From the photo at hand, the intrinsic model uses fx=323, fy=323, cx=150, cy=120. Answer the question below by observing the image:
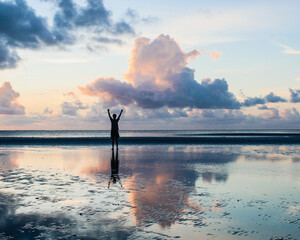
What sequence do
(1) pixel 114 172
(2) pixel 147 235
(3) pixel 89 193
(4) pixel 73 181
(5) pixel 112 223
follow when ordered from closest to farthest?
(2) pixel 147 235 → (5) pixel 112 223 → (3) pixel 89 193 → (4) pixel 73 181 → (1) pixel 114 172

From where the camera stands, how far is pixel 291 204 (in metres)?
8.77

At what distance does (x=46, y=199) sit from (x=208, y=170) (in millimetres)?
8577

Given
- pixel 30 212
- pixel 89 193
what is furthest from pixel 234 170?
pixel 30 212

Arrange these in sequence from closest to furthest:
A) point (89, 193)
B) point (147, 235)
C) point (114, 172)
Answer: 1. point (147, 235)
2. point (89, 193)
3. point (114, 172)

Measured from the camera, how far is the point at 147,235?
621 cm

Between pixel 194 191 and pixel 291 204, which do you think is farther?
pixel 194 191

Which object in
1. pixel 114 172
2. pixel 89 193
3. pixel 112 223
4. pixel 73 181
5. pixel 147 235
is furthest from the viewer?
pixel 114 172

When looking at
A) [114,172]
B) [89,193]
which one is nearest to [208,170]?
[114,172]

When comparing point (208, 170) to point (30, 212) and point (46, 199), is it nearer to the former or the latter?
point (46, 199)

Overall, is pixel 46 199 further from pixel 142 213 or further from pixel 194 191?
pixel 194 191

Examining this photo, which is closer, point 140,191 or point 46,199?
point 46,199

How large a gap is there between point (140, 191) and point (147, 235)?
4153 millimetres

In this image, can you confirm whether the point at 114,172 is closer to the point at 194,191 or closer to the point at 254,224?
the point at 194,191

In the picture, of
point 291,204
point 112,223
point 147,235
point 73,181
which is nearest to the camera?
point 147,235
